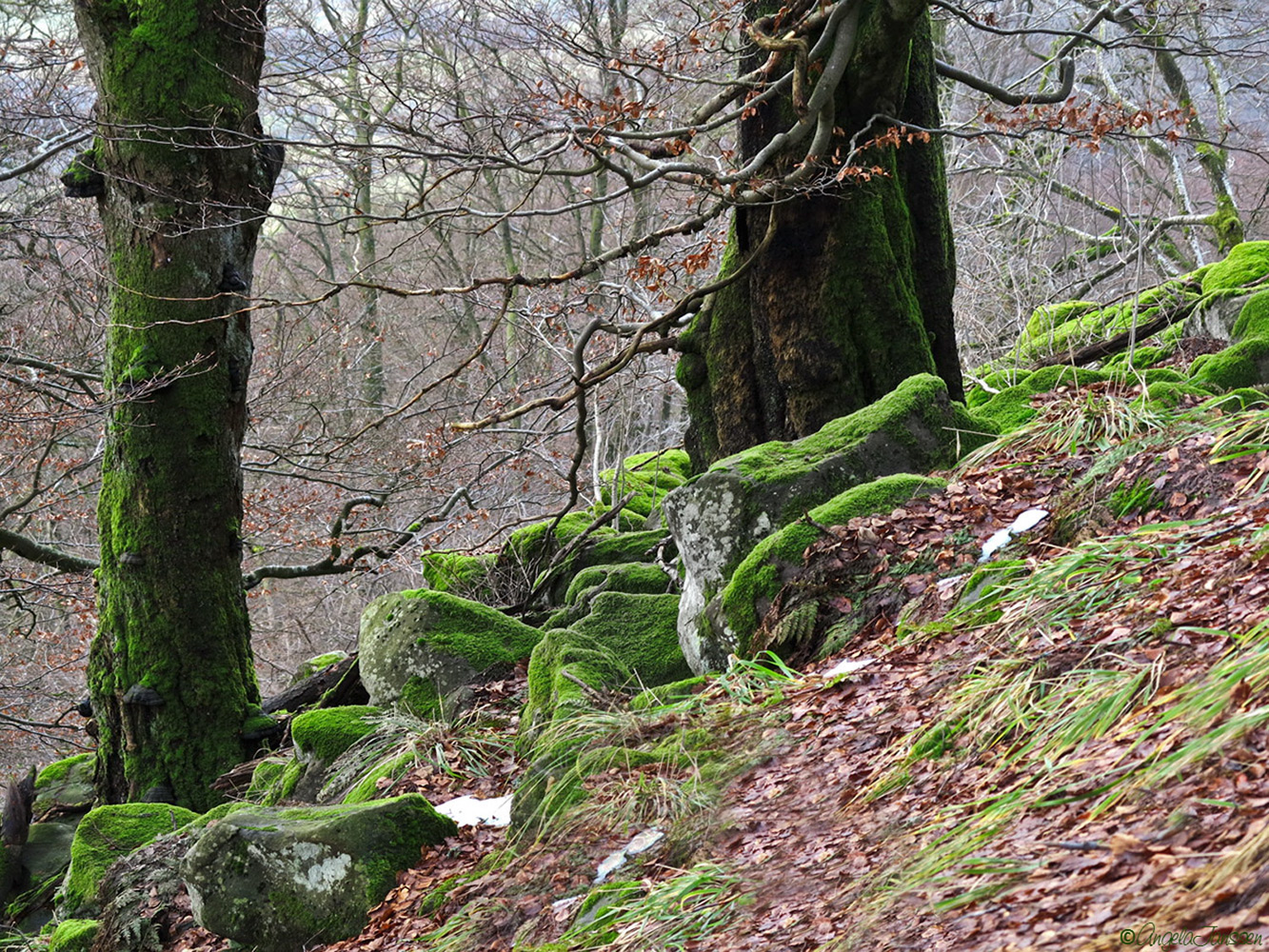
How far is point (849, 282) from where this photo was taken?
6.80 meters

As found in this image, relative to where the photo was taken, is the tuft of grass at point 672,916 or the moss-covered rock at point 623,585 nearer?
the tuft of grass at point 672,916

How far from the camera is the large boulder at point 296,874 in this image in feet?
15.3

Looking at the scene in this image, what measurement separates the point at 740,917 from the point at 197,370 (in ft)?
19.1

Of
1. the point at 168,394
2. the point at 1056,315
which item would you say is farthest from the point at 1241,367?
the point at 168,394

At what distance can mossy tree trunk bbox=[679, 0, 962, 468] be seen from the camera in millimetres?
6789

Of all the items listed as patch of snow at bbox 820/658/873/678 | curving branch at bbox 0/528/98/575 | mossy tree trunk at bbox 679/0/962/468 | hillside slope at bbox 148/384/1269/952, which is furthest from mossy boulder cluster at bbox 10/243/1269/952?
curving branch at bbox 0/528/98/575

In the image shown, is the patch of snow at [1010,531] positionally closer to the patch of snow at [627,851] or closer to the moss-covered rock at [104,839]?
the patch of snow at [627,851]

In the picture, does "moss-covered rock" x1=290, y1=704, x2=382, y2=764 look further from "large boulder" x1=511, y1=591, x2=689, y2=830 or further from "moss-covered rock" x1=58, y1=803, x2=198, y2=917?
"large boulder" x1=511, y1=591, x2=689, y2=830

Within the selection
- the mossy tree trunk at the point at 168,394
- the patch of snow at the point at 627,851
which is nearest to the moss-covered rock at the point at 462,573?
the mossy tree trunk at the point at 168,394

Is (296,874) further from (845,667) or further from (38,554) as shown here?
(38,554)

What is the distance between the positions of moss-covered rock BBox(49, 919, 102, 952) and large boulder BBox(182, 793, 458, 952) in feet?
4.09

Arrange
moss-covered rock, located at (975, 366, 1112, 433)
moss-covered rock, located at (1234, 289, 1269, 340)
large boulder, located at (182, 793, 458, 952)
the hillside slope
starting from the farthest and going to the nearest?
moss-covered rock, located at (1234, 289, 1269, 340), moss-covered rock, located at (975, 366, 1112, 433), large boulder, located at (182, 793, 458, 952), the hillside slope

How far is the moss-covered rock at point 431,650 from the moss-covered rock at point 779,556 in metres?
2.04

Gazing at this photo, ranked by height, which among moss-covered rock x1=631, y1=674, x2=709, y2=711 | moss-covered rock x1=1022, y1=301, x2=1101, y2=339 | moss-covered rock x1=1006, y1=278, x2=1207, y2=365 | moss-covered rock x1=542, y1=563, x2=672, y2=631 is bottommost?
moss-covered rock x1=631, y1=674, x2=709, y2=711
